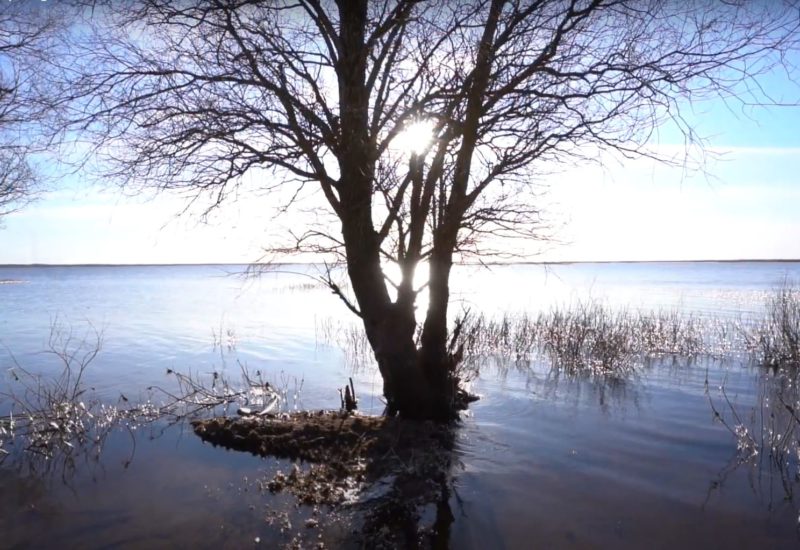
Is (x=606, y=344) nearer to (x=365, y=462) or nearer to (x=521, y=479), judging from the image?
(x=521, y=479)

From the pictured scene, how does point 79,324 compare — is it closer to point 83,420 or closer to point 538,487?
point 83,420

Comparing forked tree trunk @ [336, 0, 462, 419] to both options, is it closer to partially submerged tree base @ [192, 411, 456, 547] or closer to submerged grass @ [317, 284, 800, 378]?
partially submerged tree base @ [192, 411, 456, 547]

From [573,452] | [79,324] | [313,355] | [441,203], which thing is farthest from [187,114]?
[79,324]

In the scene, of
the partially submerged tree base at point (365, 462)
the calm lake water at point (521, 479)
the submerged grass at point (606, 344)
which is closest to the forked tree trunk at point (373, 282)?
the partially submerged tree base at point (365, 462)

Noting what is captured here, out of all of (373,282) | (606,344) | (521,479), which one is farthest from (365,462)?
(606,344)

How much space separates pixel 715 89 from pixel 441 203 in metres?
3.79

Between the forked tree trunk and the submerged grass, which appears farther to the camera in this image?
the submerged grass

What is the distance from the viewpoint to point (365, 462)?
7402 millimetres

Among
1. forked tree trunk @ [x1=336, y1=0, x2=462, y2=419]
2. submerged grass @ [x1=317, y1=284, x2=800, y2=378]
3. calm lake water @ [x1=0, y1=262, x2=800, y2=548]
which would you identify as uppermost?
forked tree trunk @ [x1=336, y1=0, x2=462, y2=419]

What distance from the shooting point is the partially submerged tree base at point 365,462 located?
6008 mm

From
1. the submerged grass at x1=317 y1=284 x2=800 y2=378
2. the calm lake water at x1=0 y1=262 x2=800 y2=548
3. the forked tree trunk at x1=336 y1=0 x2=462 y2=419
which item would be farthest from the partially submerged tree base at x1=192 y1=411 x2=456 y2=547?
the submerged grass at x1=317 y1=284 x2=800 y2=378

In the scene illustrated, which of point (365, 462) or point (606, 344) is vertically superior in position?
point (606, 344)

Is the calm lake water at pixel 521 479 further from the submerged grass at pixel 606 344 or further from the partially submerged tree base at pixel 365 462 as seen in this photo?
the submerged grass at pixel 606 344

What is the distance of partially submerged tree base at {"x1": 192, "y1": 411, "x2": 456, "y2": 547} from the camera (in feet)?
19.7
